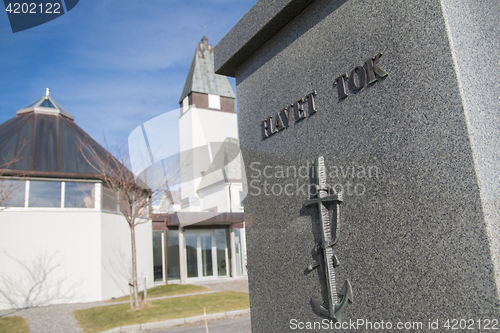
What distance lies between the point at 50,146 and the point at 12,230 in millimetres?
4165

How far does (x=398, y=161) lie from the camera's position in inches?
89.7

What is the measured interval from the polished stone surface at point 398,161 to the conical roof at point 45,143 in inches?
552

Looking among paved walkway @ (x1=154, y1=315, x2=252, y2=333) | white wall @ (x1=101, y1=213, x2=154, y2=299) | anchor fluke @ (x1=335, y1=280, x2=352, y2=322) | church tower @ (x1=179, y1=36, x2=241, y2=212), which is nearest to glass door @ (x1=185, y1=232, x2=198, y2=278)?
white wall @ (x1=101, y1=213, x2=154, y2=299)

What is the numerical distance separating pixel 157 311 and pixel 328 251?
966cm

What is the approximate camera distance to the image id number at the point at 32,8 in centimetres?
392

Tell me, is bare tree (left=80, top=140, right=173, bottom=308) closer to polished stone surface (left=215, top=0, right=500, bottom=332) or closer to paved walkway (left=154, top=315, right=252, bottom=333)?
paved walkway (left=154, top=315, right=252, bottom=333)

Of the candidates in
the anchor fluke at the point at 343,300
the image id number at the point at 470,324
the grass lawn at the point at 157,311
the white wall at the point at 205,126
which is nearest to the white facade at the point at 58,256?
the grass lawn at the point at 157,311

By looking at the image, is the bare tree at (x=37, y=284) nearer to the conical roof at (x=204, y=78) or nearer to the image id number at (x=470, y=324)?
the image id number at (x=470, y=324)

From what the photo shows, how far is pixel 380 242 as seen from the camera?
2340 mm

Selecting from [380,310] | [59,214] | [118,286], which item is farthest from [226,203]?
[380,310]

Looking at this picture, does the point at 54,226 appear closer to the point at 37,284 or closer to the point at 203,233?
the point at 37,284

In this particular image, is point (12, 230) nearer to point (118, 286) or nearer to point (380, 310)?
point (118, 286)

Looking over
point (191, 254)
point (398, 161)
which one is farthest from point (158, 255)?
point (398, 161)

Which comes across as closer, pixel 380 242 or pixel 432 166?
pixel 432 166
